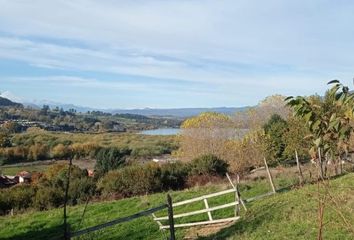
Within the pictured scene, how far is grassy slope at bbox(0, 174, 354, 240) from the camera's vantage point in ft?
31.0

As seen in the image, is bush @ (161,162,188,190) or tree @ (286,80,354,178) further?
bush @ (161,162,188,190)

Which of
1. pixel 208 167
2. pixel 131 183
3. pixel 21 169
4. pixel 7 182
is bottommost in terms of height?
pixel 21 169

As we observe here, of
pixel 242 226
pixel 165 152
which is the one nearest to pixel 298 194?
pixel 242 226

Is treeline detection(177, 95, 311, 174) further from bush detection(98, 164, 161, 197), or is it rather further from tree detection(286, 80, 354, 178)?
tree detection(286, 80, 354, 178)

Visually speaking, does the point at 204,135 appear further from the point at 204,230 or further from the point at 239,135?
the point at 204,230

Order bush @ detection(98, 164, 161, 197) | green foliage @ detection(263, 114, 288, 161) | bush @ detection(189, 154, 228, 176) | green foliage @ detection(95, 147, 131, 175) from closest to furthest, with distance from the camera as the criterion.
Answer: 1. bush @ detection(98, 164, 161, 197)
2. bush @ detection(189, 154, 228, 176)
3. green foliage @ detection(263, 114, 288, 161)
4. green foliage @ detection(95, 147, 131, 175)

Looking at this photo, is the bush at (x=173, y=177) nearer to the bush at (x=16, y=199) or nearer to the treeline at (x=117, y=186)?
the treeline at (x=117, y=186)

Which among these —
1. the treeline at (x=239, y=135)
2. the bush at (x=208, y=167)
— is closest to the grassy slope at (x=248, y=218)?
the bush at (x=208, y=167)

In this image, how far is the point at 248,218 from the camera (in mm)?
11875

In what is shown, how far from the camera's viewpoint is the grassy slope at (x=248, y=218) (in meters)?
9.45

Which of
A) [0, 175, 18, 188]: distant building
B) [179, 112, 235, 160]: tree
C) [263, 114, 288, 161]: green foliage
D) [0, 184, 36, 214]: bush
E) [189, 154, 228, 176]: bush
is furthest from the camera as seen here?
[179, 112, 235, 160]: tree

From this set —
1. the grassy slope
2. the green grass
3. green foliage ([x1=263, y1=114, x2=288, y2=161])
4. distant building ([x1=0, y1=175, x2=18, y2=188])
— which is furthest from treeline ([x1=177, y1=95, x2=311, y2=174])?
the green grass

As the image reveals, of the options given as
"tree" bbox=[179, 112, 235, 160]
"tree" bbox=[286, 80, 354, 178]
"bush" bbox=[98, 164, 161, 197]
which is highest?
"tree" bbox=[286, 80, 354, 178]

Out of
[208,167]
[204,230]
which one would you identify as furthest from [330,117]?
[208,167]
